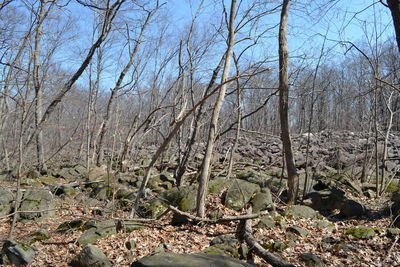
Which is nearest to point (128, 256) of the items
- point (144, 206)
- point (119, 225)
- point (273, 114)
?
point (119, 225)

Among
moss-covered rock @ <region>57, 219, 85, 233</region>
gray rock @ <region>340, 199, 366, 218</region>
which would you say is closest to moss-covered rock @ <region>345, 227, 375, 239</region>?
gray rock @ <region>340, 199, 366, 218</region>

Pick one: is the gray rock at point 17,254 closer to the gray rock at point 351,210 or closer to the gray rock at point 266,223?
the gray rock at point 266,223

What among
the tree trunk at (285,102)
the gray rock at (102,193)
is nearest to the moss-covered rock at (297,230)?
the tree trunk at (285,102)

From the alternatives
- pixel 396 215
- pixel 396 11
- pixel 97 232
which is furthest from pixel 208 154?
pixel 396 11

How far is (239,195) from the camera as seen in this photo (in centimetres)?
749

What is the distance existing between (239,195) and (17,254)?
4.47 metres

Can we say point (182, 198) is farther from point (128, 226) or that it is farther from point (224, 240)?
point (224, 240)

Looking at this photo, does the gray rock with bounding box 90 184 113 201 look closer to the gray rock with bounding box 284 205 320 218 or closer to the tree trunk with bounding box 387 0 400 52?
the gray rock with bounding box 284 205 320 218

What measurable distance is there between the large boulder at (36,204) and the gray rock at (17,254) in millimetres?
2303

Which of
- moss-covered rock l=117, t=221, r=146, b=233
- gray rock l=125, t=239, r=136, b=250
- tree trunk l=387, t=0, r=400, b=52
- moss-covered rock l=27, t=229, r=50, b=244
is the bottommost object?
moss-covered rock l=27, t=229, r=50, b=244

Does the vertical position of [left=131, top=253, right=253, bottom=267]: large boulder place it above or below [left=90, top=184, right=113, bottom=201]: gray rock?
above

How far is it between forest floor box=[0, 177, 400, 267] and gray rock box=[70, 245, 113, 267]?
0.19 meters

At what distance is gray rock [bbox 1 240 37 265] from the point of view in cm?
516

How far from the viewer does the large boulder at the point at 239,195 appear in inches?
287
